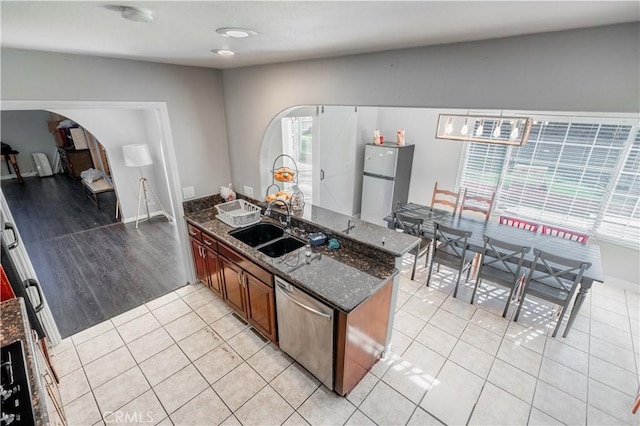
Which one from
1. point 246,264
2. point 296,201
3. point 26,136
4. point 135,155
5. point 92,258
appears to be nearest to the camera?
point 246,264

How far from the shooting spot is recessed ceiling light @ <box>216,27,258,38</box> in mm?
1408

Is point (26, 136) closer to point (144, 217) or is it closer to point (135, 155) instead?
point (144, 217)

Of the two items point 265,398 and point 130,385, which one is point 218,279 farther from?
point 265,398

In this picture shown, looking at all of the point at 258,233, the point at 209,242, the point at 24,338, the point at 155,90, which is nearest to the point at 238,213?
the point at 258,233

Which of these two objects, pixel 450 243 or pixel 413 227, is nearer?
pixel 450 243

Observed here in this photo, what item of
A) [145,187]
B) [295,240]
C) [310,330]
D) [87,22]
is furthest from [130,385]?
[145,187]

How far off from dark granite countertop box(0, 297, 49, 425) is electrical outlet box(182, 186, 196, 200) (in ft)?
5.46

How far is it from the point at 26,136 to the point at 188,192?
875 cm

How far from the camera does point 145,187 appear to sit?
5.39 metres

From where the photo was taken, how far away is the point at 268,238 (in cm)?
312

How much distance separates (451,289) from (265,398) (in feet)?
8.37

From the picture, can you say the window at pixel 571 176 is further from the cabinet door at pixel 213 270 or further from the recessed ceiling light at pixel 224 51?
the cabinet door at pixel 213 270

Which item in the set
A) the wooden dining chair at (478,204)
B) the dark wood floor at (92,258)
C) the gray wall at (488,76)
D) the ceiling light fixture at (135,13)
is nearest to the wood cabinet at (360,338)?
the gray wall at (488,76)

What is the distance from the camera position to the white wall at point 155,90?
2088 millimetres
